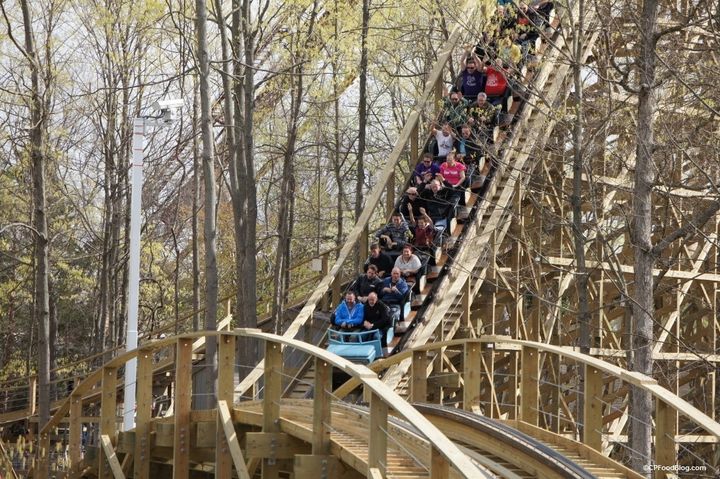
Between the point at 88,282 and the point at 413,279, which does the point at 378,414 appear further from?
the point at 88,282

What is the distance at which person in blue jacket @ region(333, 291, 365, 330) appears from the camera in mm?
17031

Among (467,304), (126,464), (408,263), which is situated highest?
(408,263)

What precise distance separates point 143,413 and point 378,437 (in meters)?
5.39

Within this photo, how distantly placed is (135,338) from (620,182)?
30.0 ft

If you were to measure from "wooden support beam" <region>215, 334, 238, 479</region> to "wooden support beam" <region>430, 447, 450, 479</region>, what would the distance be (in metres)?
4.11

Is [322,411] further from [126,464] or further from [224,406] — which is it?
[126,464]

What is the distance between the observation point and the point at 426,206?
776 inches

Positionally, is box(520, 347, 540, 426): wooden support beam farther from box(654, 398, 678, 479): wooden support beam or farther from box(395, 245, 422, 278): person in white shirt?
box(395, 245, 422, 278): person in white shirt

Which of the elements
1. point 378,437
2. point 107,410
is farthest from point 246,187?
point 378,437

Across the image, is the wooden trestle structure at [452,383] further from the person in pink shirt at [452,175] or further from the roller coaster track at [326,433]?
the person in pink shirt at [452,175]

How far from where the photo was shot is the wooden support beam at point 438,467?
655 centimetres

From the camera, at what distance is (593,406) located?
375 inches

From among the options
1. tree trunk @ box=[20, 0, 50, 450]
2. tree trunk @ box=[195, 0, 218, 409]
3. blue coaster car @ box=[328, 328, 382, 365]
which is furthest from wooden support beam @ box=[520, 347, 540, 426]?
tree trunk @ box=[20, 0, 50, 450]

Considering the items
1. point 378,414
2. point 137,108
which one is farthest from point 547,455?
point 137,108
